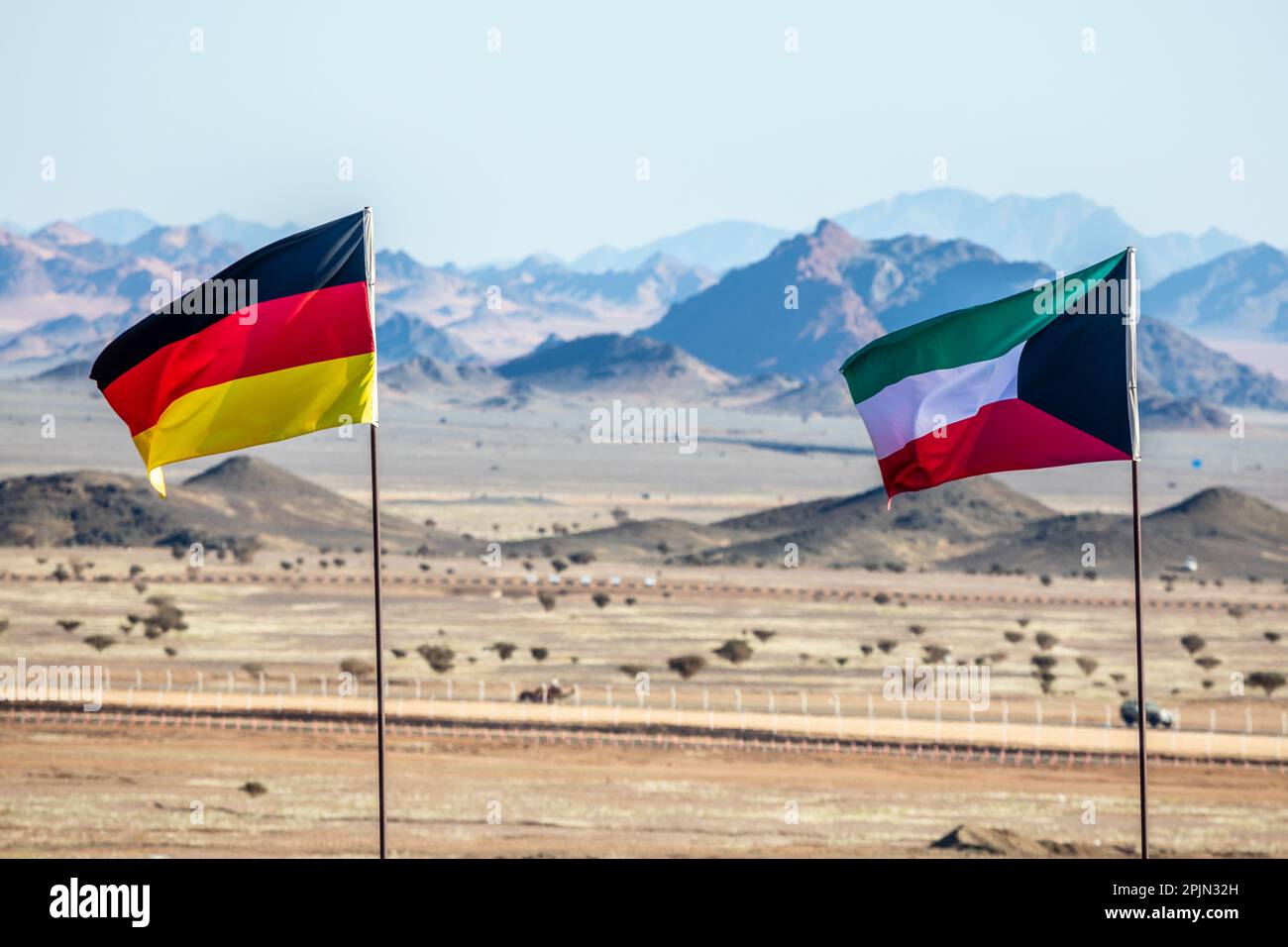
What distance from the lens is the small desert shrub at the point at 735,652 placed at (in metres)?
70.1

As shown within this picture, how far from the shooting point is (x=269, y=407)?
17.8 m

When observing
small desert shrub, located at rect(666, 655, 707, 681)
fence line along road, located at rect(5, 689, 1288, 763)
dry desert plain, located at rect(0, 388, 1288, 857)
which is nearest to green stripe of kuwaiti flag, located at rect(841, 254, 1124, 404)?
dry desert plain, located at rect(0, 388, 1288, 857)

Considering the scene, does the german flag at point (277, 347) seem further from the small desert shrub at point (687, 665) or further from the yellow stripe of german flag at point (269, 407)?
the small desert shrub at point (687, 665)

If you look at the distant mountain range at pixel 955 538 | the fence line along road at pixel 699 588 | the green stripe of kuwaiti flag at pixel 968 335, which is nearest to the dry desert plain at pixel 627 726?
the fence line along road at pixel 699 588

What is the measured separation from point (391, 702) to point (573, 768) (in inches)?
494

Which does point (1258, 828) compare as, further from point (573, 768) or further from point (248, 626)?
point (248, 626)

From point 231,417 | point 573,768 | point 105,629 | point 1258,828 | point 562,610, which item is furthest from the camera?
point 562,610

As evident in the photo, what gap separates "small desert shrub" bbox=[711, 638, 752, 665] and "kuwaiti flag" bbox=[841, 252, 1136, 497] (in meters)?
50.8

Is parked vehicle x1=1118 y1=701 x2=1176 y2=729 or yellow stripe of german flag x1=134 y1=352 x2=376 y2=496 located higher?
yellow stripe of german flag x1=134 y1=352 x2=376 y2=496

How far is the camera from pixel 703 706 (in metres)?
59.0

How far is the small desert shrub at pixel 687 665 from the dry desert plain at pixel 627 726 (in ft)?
2.38

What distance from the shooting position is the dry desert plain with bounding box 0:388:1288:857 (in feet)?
133

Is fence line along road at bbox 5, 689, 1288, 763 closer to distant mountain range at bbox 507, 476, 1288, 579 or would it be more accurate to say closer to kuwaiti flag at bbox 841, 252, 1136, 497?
kuwaiti flag at bbox 841, 252, 1136, 497
